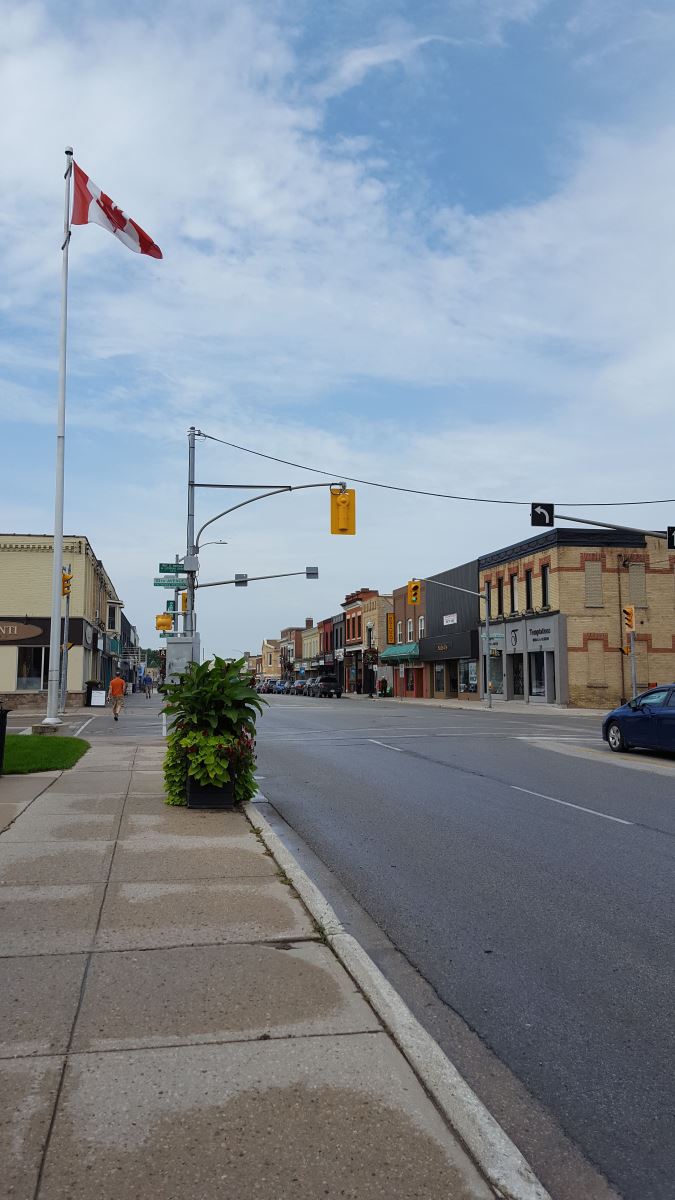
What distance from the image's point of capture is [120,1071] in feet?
12.3

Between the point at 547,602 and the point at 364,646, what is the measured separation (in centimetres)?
3655

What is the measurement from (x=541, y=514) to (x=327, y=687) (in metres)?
50.3

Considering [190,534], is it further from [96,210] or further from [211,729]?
[211,729]

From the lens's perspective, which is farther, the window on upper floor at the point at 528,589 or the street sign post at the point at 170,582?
the window on upper floor at the point at 528,589

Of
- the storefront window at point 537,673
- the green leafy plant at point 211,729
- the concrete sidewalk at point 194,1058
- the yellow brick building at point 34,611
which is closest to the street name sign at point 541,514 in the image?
the green leafy plant at point 211,729

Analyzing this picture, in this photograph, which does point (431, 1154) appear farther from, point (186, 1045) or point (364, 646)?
point (364, 646)

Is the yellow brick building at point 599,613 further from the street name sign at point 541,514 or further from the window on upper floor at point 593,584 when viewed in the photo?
the street name sign at point 541,514

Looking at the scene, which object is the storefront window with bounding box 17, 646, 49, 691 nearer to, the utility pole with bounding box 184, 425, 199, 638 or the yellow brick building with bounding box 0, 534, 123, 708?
the yellow brick building with bounding box 0, 534, 123, 708

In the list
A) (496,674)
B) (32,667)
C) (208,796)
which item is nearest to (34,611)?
(32,667)

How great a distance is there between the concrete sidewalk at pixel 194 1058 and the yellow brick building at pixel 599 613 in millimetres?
38150

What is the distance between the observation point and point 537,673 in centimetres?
4694

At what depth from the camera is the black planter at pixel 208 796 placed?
10430 millimetres

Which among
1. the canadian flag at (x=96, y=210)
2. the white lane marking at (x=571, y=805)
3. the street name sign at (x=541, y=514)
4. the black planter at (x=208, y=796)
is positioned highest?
the canadian flag at (x=96, y=210)

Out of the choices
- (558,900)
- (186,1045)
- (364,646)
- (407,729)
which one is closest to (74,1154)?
(186,1045)
